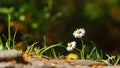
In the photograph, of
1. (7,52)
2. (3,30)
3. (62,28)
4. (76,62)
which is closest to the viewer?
(7,52)

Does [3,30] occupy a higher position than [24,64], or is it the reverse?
[3,30]

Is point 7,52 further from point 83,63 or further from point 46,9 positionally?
point 46,9

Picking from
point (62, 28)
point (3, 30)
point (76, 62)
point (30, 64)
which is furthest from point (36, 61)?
point (62, 28)

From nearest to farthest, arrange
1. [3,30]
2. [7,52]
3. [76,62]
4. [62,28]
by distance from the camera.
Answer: [7,52]
[76,62]
[3,30]
[62,28]

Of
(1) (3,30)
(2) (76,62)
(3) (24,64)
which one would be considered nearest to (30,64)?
(3) (24,64)

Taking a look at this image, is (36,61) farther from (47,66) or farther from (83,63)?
(83,63)

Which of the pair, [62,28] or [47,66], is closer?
[47,66]
